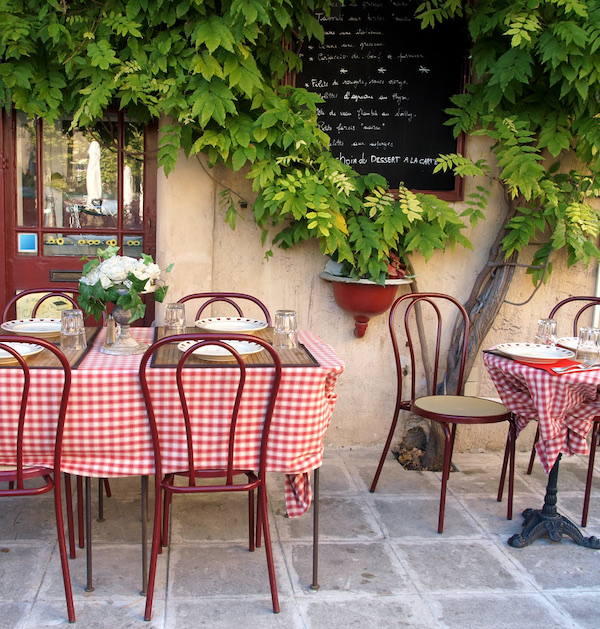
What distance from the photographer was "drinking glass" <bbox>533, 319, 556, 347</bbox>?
3.39m

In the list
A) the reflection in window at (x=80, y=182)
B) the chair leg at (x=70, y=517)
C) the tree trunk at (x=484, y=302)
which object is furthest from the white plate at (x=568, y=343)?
the reflection in window at (x=80, y=182)

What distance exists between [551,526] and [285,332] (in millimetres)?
1468

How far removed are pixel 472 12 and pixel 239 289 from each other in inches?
77.6

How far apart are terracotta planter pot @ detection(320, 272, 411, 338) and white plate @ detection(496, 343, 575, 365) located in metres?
0.84

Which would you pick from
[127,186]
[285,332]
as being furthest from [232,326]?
[127,186]

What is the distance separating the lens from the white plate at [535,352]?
309 centimetres

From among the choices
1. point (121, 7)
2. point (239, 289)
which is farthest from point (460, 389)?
point (121, 7)

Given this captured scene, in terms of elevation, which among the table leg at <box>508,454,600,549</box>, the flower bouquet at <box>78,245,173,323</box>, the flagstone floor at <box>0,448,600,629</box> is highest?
the flower bouquet at <box>78,245,173,323</box>

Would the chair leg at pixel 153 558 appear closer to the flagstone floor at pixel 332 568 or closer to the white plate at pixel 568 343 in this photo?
the flagstone floor at pixel 332 568

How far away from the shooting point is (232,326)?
3291mm

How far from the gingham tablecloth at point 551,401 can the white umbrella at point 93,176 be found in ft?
7.73

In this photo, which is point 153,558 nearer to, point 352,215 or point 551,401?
point 551,401

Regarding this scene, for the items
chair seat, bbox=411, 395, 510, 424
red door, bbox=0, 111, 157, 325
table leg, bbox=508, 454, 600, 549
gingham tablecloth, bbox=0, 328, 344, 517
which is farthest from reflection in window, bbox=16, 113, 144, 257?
table leg, bbox=508, 454, 600, 549

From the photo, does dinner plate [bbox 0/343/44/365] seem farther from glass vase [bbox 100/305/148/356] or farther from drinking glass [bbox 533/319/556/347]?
drinking glass [bbox 533/319/556/347]
